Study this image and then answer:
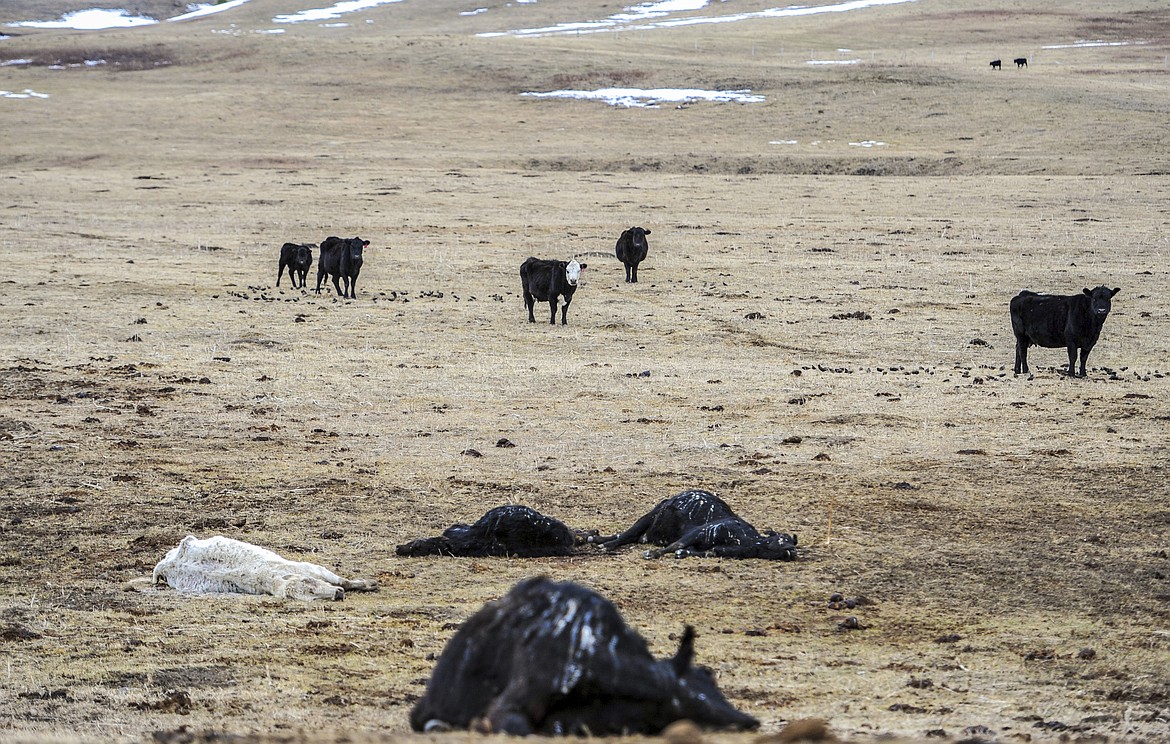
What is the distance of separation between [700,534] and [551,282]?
41.1ft

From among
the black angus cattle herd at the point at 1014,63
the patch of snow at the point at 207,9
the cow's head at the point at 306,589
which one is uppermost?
the patch of snow at the point at 207,9

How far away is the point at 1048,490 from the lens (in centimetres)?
1245

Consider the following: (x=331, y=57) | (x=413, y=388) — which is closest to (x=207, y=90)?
(x=331, y=57)

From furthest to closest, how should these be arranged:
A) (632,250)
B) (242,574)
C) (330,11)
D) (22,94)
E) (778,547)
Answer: (330,11), (22,94), (632,250), (778,547), (242,574)

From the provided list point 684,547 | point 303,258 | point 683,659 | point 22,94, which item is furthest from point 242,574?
point 22,94

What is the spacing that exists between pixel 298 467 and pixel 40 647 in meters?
5.19

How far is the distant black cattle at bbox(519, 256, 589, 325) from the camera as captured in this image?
22688 millimetres

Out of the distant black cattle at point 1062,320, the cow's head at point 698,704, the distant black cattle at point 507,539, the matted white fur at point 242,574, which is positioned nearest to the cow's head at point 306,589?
the matted white fur at point 242,574

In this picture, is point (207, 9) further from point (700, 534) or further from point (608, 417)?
point (700, 534)

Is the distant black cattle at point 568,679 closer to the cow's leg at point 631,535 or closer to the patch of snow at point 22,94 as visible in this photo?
the cow's leg at point 631,535

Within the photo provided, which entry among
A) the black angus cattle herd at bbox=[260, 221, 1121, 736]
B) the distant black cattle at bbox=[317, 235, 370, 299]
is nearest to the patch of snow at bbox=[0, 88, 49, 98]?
the distant black cattle at bbox=[317, 235, 370, 299]

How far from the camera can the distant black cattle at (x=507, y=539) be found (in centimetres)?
1057

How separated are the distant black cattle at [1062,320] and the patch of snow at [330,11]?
93801 mm

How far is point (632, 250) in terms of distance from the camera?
2728cm
